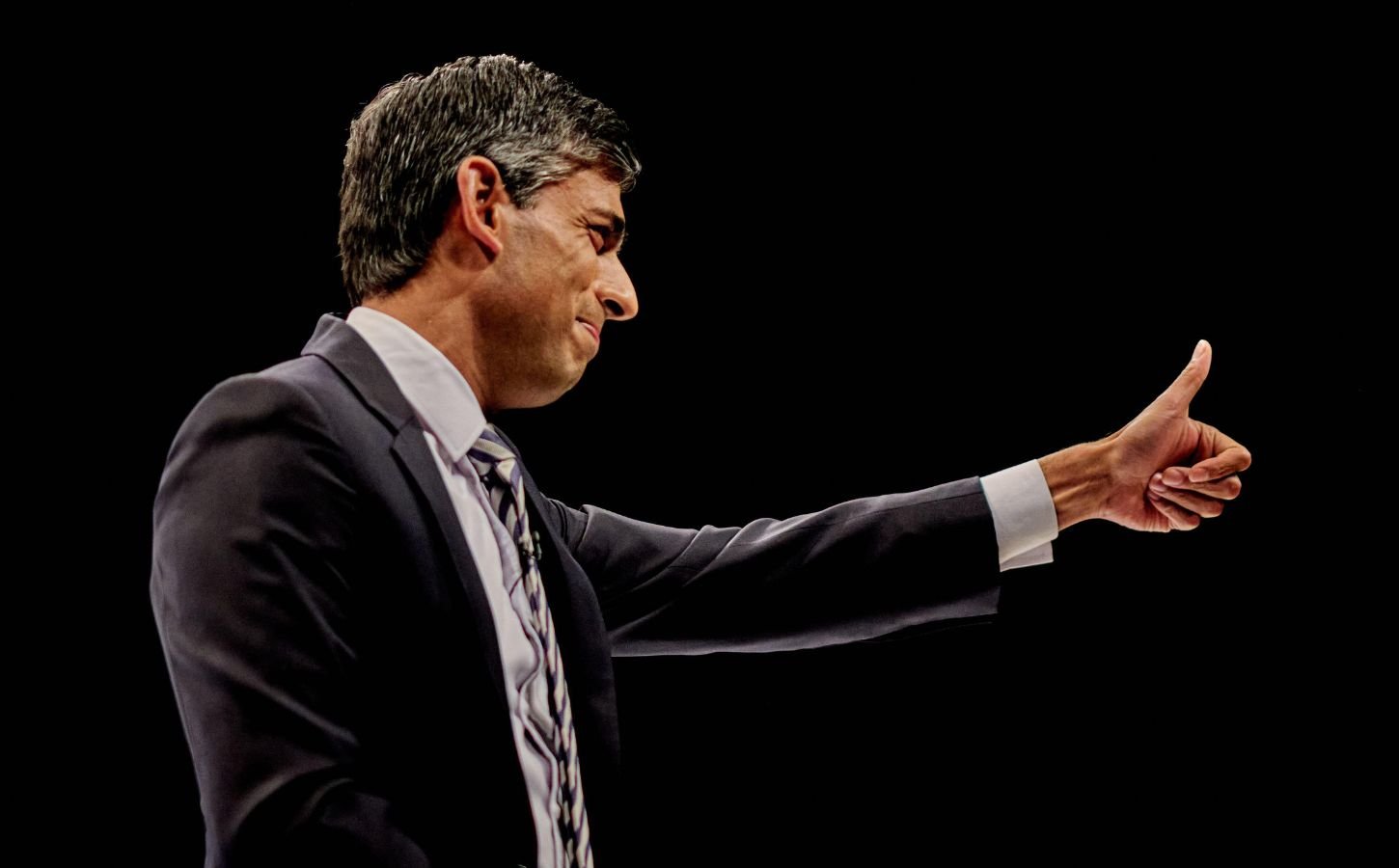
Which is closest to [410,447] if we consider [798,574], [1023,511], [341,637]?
[341,637]

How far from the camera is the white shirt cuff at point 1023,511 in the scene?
1422mm

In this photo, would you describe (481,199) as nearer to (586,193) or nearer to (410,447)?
(586,193)

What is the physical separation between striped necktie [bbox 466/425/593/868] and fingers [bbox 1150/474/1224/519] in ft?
2.40

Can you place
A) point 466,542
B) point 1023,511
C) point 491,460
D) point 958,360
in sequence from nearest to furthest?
point 466,542 → point 491,460 → point 1023,511 → point 958,360

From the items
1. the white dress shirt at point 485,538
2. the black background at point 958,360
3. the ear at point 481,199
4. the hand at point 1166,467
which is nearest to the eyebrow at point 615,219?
the ear at point 481,199

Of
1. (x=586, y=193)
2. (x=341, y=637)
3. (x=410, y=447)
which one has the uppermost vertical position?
(x=586, y=193)

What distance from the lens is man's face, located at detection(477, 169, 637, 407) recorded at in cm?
125

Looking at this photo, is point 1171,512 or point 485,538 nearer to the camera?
point 485,538

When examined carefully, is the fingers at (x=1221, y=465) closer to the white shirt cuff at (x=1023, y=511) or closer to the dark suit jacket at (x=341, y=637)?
the white shirt cuff at (x=1023, y=511)

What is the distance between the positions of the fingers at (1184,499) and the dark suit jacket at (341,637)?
68 centimetres

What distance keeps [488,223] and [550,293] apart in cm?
10

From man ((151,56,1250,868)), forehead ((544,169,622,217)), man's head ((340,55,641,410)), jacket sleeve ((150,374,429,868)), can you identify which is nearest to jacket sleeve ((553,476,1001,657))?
man ((151,56,1250,868))

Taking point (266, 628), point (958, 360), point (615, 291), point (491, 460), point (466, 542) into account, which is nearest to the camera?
point (266, 628)

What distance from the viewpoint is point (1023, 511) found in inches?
56.1
